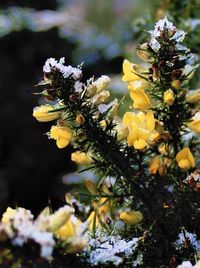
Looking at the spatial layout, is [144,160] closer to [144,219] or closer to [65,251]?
[144,219]

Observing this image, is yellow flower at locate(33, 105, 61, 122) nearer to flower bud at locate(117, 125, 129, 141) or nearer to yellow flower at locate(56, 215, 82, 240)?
flower bud at locate(117, 125, 129, 141)

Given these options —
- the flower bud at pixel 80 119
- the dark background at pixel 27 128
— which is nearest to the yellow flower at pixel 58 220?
the flower bud at pixel 80 119

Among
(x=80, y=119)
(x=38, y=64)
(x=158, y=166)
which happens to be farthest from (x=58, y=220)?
(x=38, y=64)

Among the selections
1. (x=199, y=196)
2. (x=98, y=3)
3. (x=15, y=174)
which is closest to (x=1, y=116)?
(x=15, y=174)

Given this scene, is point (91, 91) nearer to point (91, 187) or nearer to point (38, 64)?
point (91, 187)

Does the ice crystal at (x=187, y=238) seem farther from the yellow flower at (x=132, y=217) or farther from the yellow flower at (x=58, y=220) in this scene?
the yellow flower at (x=58, y=220)

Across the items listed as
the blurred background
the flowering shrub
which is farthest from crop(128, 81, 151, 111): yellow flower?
the blurred background
